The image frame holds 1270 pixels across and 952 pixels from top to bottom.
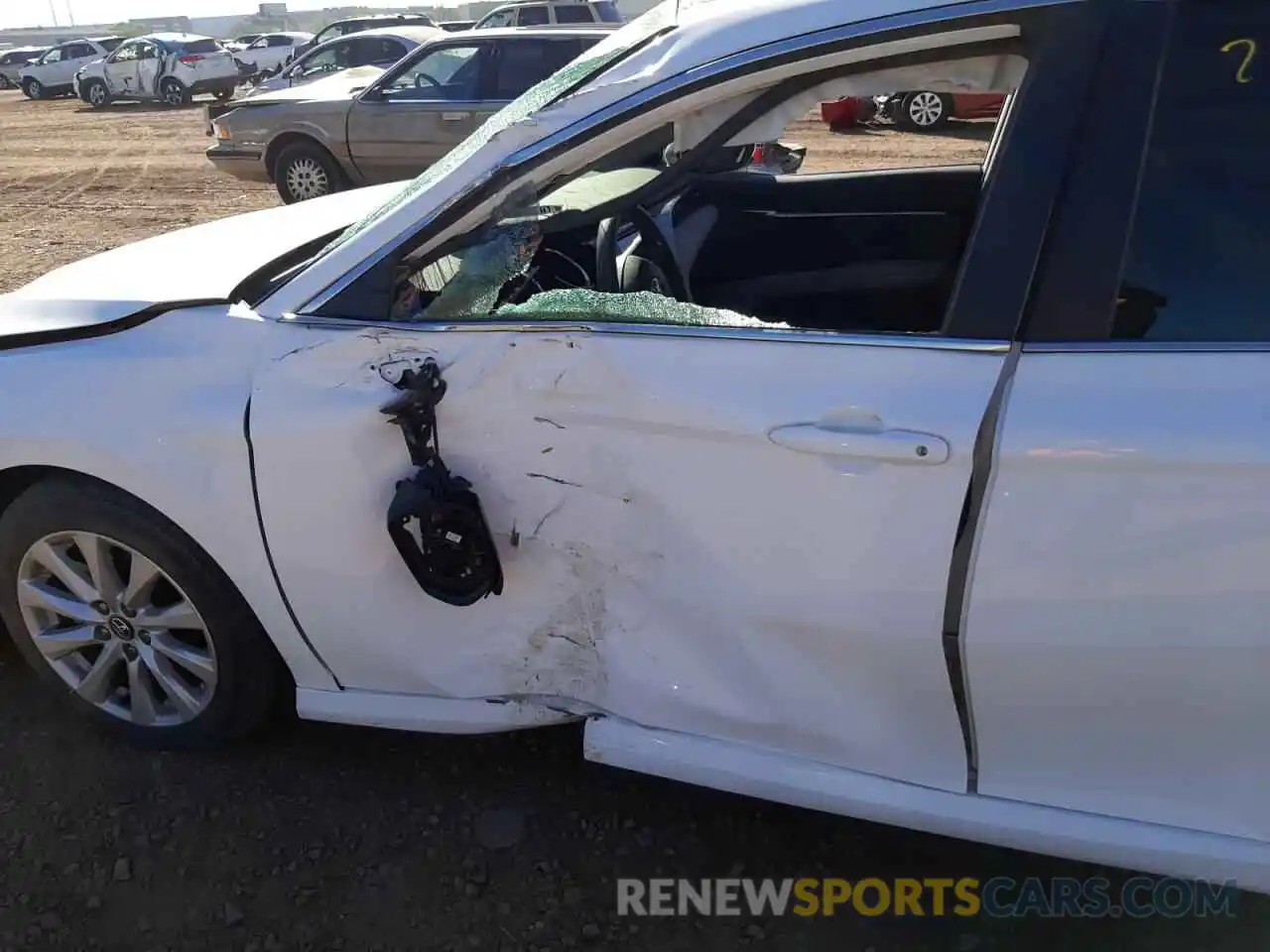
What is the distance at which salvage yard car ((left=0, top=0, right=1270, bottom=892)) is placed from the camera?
62.8 inches

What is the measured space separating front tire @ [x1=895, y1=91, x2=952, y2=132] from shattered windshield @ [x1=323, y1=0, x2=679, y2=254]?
23.8 feet

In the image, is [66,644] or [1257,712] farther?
[66,644]

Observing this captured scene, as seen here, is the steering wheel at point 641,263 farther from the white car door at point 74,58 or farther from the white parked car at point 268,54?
the white car door at point 74,58

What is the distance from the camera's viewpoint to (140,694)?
247 cm

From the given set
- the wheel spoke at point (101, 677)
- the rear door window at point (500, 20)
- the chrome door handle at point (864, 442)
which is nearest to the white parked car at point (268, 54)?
the rear door window at point (500, 20)

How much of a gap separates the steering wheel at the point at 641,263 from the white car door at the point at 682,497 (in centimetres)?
37

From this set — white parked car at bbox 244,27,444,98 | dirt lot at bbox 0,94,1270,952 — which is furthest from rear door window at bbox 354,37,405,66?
dirt lot at bbox 0,94,1270,952

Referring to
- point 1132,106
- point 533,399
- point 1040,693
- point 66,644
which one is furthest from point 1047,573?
point 66,644

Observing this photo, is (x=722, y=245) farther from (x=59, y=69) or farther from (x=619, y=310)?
(x=59, y=69)

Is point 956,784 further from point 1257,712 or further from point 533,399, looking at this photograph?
point 533,399

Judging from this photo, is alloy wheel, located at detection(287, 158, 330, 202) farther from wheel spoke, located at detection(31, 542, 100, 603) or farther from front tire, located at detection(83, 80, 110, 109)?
front tire, located at detection(83, 80, 110, 109)

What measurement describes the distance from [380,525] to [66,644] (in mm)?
1066

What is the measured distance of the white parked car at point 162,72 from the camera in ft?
74.5

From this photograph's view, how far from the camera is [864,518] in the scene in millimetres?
1694
